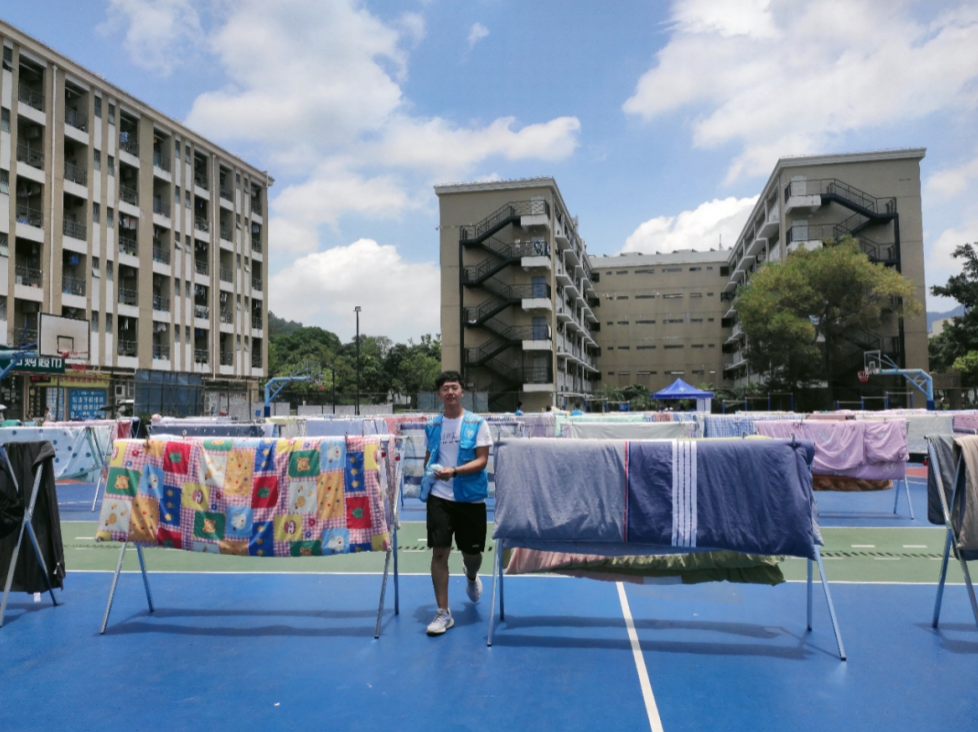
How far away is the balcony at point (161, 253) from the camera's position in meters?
45.2

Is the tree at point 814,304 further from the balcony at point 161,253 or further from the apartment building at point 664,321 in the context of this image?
the balcony at point 161,253

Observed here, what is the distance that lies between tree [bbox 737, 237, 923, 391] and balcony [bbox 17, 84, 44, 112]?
40.9 m

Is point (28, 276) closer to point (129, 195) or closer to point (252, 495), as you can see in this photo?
point (129, 195)

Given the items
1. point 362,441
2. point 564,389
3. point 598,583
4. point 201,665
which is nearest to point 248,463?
point 362,441

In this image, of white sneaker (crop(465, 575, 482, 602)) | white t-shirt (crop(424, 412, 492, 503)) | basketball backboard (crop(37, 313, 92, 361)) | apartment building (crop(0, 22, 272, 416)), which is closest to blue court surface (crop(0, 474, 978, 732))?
white sneaker (crop(465, 575, 482, 602))

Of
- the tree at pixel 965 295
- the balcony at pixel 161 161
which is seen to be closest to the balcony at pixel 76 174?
the balcony at pixel 161 161

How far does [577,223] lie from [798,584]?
66.9m

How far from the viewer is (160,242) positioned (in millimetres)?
46000

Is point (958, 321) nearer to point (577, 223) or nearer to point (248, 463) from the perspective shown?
point (577, 223)

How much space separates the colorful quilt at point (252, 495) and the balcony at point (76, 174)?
130 ft

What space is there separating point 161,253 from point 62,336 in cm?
1922

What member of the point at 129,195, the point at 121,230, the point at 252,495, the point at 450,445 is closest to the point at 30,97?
the point at 129,195

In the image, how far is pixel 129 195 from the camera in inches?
1692

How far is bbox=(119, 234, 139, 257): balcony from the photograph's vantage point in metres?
42.5
